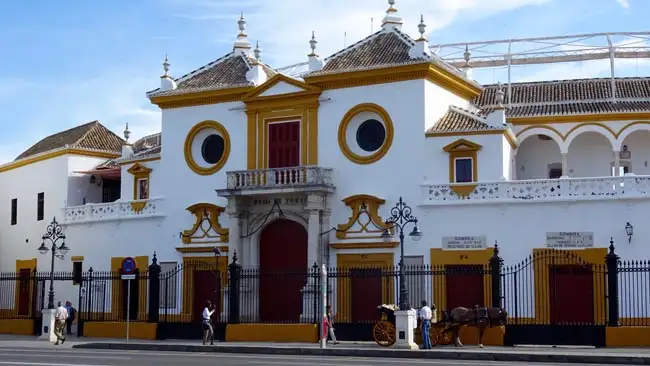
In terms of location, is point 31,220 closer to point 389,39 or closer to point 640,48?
point 389,39

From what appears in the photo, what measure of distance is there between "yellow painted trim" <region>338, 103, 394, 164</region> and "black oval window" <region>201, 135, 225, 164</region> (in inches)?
206

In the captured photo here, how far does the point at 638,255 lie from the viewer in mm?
31016

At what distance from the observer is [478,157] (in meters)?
33.9

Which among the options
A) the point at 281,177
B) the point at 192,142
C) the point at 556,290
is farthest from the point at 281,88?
the point at 556,290

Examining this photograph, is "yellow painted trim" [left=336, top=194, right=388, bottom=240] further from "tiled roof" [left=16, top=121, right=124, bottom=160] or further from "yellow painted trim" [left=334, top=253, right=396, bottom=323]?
"tiled roof" [left=16, top=121, right=124, bottom=160]

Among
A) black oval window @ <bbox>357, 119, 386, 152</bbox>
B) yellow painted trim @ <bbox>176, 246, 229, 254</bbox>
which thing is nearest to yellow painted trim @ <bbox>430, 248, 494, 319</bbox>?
black oval window @ <bbox>357, 119, 386, 152</bbox>

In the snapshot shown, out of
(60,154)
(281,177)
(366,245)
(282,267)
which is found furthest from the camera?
(60,154)

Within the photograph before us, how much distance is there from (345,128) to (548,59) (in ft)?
37.5

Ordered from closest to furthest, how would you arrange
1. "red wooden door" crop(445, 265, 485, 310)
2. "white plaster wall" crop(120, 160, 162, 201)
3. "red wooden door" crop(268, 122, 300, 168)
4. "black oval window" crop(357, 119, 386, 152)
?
"red wooden door" crop(445, 265, 485, 310)
"black oval window" crop(357, 119, 386, 152)
"red wooden door" crop(268, 122, 300, 168)
"white plaster wall" crop(120, 160, 162, 201)

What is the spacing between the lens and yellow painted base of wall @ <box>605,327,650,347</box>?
1029 inches

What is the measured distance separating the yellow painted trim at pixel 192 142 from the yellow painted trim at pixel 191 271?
3.38m

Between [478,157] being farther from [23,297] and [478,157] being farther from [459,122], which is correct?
[23,297]

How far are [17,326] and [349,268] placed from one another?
12.9 metres

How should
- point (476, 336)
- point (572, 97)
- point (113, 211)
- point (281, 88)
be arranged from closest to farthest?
point (476, 336) → point (281, 88) → point (572, 97) → point (113, 211)
